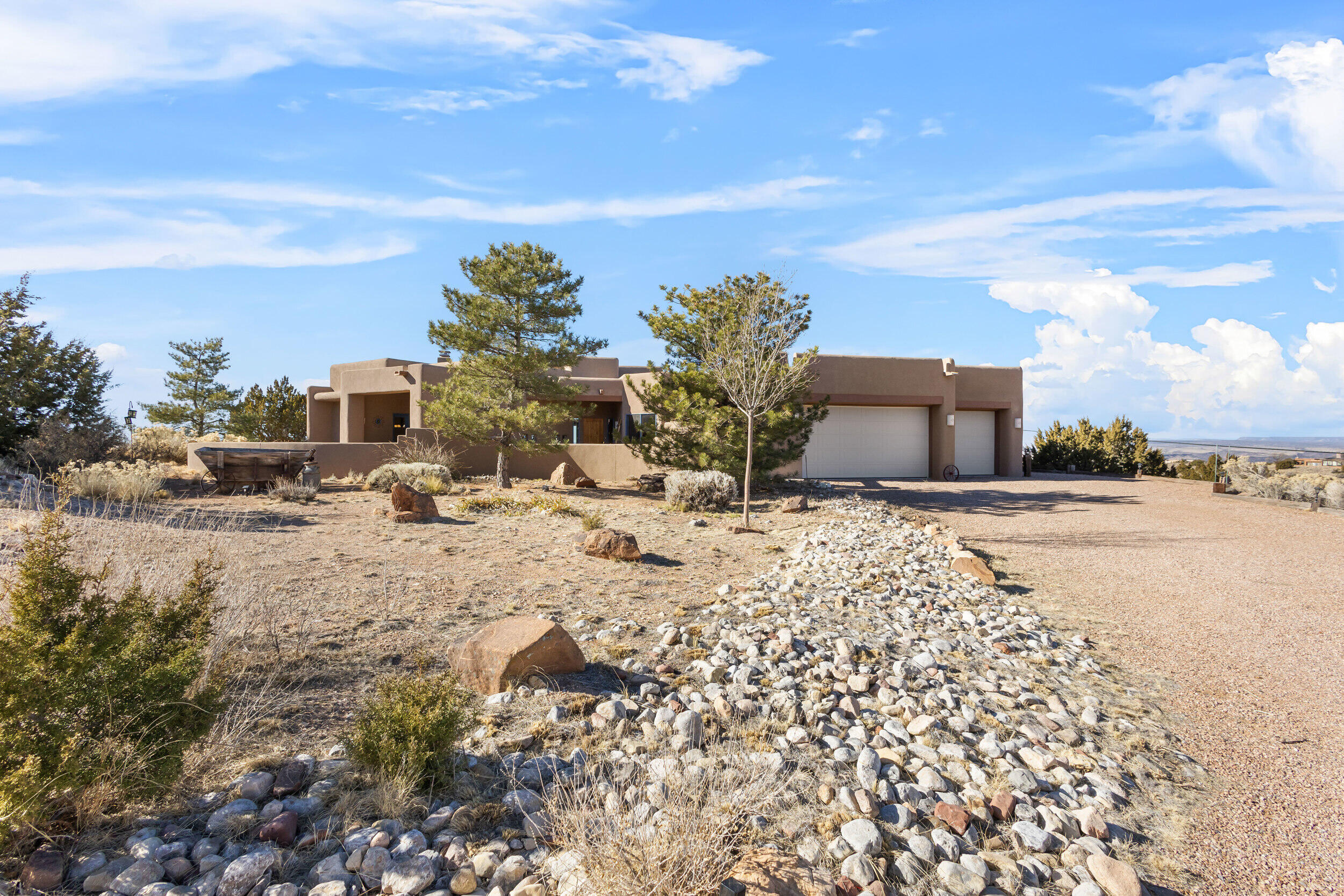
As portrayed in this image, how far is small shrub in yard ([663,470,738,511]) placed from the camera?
40.3 ft

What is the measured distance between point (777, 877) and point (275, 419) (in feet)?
90.9

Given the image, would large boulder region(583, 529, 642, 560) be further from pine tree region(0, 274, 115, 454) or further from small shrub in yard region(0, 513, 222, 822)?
pine tree region(0, 274, 115, 454)

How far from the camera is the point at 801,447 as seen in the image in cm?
1455

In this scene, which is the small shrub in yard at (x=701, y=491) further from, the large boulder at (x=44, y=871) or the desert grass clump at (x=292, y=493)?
the large boulder at (x=44, y=871)

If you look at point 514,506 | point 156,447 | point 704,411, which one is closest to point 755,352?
point 704,411

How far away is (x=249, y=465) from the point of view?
13711 millimetres

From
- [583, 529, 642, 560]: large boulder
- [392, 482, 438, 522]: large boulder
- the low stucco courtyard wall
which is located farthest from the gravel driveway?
[392, 482, 438, 522]: large boulder

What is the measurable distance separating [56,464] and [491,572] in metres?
11.5

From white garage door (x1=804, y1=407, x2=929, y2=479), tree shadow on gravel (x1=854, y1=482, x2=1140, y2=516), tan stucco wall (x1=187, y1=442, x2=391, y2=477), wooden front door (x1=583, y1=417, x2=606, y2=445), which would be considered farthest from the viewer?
wooden front door (x1=583, y1=417, x2=606, y2=445)

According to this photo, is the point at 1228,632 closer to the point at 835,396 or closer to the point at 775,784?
the point at 775,784

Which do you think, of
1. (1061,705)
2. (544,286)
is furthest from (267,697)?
(544,286)

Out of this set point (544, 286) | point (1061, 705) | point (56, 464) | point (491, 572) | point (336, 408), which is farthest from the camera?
point (336, 408)

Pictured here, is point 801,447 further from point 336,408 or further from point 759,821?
point 336,408

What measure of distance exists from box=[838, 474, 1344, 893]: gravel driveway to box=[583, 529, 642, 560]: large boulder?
4246 millimetres
